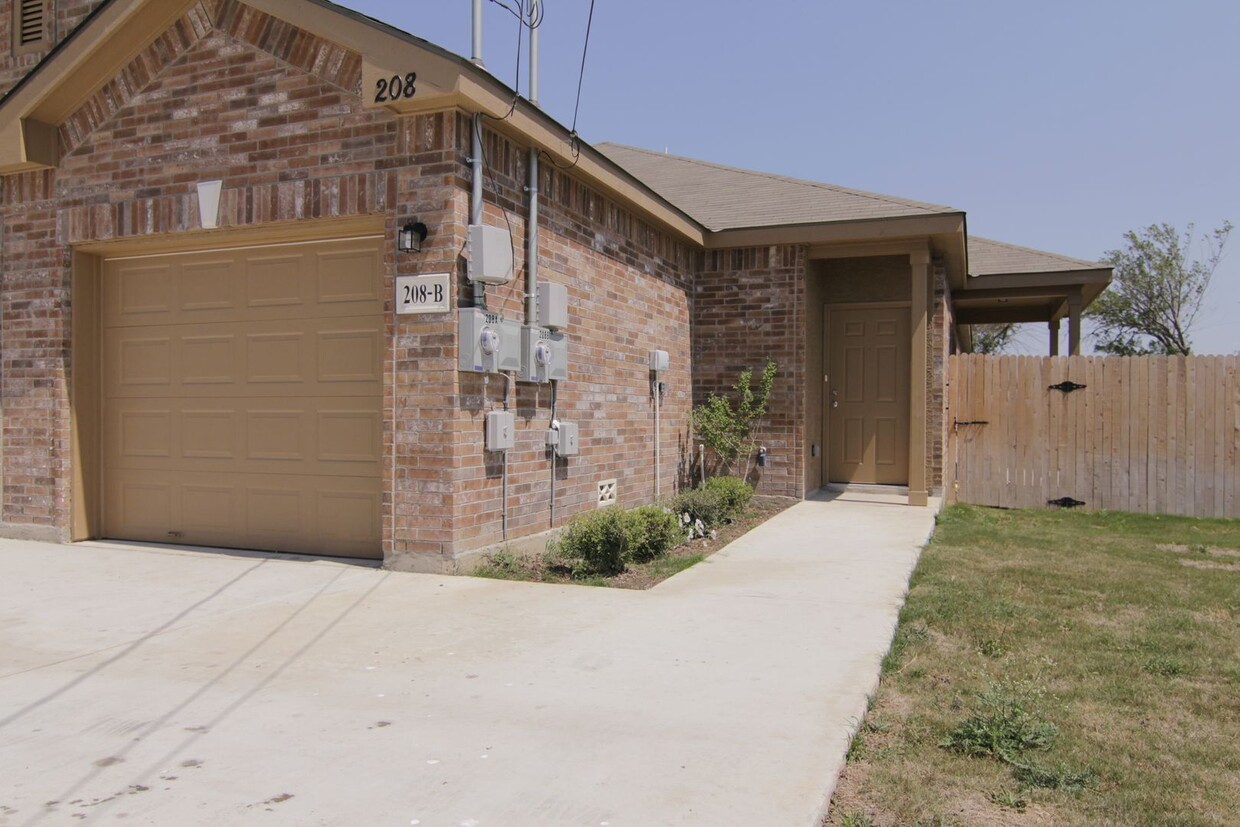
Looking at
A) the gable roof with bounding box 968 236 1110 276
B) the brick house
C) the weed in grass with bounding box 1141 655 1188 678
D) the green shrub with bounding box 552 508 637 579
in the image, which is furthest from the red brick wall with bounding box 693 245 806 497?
the weed in grass with bounding box 1141 655 1188 678

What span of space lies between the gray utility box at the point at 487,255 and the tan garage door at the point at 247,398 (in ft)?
3.38

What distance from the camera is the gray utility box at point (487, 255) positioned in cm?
629

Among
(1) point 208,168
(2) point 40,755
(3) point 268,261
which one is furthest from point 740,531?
(2) point 40,755

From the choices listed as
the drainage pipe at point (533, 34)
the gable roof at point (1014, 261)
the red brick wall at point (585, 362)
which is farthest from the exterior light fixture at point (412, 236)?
the gable roof at point (1014, 261)

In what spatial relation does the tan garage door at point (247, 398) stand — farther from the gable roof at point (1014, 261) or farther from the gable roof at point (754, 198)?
the gable roof at point (1014, 261)

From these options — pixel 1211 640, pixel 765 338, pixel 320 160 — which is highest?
pixel 320 160

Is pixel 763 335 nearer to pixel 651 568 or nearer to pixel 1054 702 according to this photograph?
pixel 651 568

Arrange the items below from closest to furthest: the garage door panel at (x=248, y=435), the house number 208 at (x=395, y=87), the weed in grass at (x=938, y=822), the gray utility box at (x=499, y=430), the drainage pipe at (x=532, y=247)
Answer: the weed in grass at (x=938, y=822) → the house number 208 at (x=395, y=87) → the gray utility box at (x=499, y=430) → the garage door panel at (x=248, y=435) → the drainage pipe at (x=532, y=247)

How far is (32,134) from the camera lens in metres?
7.62

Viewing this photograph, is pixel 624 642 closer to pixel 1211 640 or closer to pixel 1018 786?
pixel 1018 786

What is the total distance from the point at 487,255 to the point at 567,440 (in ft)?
6.72

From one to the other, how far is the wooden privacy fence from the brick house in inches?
189

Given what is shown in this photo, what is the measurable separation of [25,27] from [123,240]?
4.06 m

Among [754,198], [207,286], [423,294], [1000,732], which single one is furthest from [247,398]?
[754,198]
